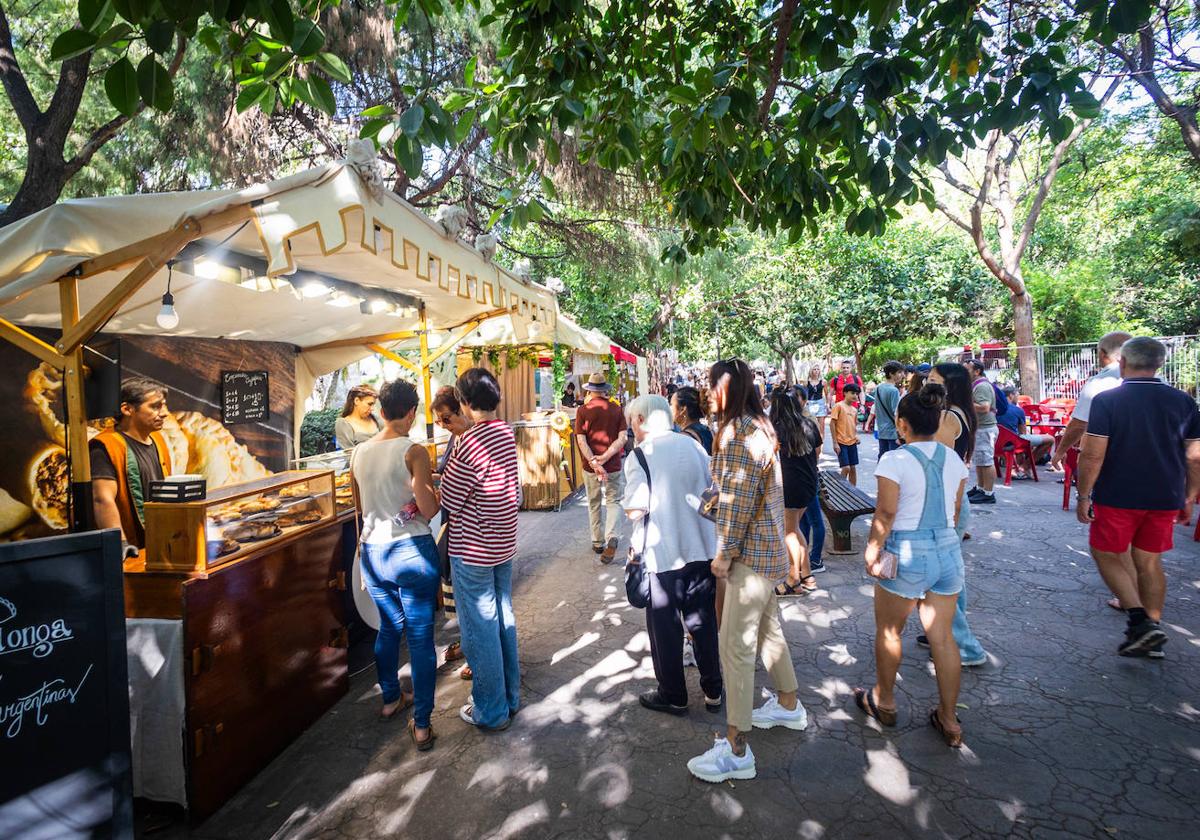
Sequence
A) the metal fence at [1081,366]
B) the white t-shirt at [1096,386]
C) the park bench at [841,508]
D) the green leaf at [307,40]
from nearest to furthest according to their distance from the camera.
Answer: the green leaf at [307,40]
the white t-shirt at [1096,386]
the park bench at [841,508]
the metal fence at [1081,366]

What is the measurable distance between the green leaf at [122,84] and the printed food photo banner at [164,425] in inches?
62.3

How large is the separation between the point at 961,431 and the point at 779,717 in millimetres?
2365

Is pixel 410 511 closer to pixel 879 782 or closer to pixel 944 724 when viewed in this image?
pixel 879 782

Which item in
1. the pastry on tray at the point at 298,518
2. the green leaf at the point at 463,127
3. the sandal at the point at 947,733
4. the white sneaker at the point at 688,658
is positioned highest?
the green leaf at the point at 463,127

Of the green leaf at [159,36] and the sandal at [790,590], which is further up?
the green leaf at [159,36]

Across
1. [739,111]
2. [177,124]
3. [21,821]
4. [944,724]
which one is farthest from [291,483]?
[177,124]

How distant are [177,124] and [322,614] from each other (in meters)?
7.08

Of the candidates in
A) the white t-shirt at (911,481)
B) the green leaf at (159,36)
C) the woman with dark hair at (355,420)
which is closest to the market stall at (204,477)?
the green leaf at (159,36)

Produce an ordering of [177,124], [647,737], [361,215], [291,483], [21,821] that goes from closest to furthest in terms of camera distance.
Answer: [21,821]
[361,215]
[647,737]
[291,483]
[177,124]

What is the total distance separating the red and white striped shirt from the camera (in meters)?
3.09

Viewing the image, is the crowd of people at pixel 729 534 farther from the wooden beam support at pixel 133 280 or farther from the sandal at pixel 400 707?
the wooden beam support at pixel 133 280

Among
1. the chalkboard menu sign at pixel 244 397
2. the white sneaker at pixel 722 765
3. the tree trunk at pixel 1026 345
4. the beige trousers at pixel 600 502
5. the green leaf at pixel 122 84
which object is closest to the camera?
the green leaf at pixel 122 84

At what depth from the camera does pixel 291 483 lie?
3.33 meters

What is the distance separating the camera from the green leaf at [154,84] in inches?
73.7
